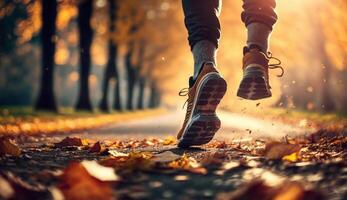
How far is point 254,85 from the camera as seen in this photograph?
3.55 metres

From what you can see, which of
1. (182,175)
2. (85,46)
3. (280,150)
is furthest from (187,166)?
(85,46)

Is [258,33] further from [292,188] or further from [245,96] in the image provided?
[292,188]

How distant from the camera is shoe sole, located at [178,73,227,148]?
3.45 m

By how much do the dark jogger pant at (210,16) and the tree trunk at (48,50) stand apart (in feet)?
46.5

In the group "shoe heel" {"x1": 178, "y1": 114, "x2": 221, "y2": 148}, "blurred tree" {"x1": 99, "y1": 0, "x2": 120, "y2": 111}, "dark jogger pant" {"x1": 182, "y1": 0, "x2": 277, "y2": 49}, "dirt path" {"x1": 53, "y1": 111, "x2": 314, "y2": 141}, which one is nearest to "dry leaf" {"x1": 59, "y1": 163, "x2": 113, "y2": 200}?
"shoe heel" {"x1": 178, "y1": 114, "x2": 221, "y2": 148}

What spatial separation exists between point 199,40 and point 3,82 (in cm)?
3499

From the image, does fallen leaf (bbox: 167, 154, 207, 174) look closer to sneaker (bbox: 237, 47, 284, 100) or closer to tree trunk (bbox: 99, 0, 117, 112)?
sneaker (bbox: 237, 47, 284, 100)

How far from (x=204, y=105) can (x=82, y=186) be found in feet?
5.97

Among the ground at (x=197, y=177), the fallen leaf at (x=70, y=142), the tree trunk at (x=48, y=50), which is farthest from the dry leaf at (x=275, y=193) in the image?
the tree trunk at (x=48, y=50)

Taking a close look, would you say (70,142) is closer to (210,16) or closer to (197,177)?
(210,16)

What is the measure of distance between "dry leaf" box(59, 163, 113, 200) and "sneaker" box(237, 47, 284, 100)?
6.03 feet

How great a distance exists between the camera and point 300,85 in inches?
1226

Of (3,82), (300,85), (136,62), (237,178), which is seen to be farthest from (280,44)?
(237,178)

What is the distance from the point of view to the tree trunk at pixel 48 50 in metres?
17.6
